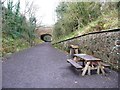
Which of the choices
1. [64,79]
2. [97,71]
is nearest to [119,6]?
[97,71]

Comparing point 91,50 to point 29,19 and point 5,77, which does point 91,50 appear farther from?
point 29,19

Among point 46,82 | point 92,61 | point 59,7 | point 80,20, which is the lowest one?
point 46,82

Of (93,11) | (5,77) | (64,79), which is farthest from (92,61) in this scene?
(93,11)

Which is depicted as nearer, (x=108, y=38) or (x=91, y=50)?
(x=108, y=38)

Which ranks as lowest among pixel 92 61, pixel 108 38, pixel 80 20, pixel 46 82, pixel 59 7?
pixel 46 82

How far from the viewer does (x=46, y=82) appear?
18.6ft

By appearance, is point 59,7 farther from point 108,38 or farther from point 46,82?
point 46,82

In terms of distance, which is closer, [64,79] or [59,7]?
[64,79]

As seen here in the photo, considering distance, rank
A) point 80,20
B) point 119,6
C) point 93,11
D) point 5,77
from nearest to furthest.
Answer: point 5,77, point 119,6, point 93,11, point 80,20

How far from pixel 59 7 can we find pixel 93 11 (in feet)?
36.1

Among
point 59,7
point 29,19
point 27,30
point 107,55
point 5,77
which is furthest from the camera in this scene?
point 29,19

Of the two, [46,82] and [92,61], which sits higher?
[92,61]

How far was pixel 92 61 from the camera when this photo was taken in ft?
21.0

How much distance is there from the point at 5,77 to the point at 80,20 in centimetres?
1137
